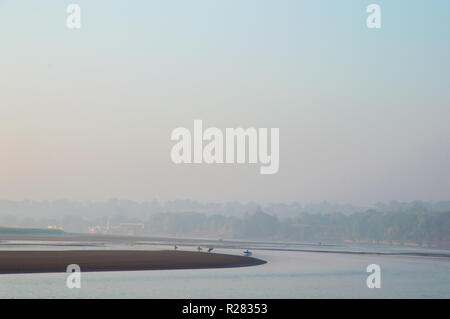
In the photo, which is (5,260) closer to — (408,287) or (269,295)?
(269,295)

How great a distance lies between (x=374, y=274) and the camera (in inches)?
3403

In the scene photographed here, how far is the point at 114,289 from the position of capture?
55844 millimetres
